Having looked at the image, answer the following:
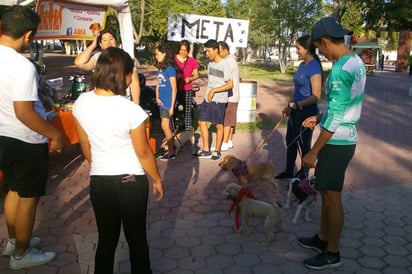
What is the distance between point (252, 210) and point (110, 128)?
6.02 feet

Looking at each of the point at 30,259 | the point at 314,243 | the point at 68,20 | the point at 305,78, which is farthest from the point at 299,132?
the point at 68,20

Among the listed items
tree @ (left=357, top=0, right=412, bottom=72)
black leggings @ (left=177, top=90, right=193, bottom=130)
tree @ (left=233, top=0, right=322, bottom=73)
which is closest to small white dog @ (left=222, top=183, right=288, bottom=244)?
black leggings @ (left=177, top=90, right=193, bottom=130)

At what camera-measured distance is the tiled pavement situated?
3238 mm

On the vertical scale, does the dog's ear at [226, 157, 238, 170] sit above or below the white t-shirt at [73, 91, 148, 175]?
below

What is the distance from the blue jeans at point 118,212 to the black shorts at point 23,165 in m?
0.74

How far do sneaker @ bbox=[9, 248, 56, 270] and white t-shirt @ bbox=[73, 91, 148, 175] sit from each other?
4.17ft

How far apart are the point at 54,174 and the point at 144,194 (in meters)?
3.49

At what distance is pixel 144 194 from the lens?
239 cm

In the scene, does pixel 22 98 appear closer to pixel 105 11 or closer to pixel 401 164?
pixel 105 11

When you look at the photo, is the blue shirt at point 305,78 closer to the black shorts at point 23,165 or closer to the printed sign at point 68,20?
the black shorts at point 23,165

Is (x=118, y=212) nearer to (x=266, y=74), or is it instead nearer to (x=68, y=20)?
(x=68, y=20)

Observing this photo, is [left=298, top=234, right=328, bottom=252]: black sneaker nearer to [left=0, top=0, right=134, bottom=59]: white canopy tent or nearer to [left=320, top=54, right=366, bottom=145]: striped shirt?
[left=320, top=54, right=366, bottom=145]: striped shirt

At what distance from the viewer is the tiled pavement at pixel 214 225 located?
3.24 meters

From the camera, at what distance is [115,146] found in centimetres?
227
